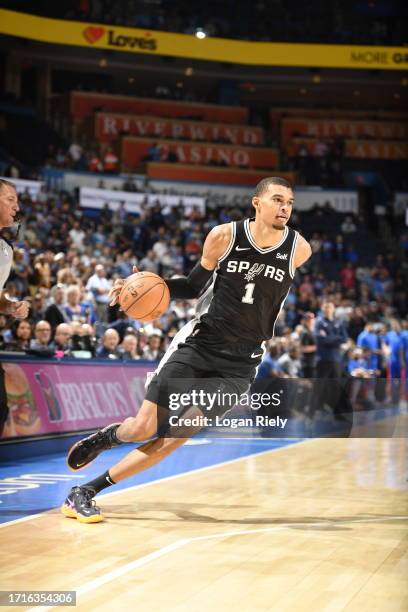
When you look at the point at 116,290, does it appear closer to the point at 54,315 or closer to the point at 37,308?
the point at 54,315

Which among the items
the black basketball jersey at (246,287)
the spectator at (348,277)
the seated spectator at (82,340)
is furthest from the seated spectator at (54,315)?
the spectator at (348,277)

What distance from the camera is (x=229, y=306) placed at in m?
6.07

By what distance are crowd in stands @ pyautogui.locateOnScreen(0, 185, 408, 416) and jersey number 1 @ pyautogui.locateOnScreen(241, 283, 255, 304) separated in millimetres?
1744

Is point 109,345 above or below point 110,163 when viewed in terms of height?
below

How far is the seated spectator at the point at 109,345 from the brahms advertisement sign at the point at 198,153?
792 inches

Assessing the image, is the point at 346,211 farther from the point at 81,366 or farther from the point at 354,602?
the point at 354,602

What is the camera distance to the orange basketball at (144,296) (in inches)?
237

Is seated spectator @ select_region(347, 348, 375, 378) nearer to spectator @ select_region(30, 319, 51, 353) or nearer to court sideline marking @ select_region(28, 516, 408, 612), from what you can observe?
spectator @ select_region(30, 319, 51, 353)

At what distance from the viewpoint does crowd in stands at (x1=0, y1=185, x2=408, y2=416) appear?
12484 millimetres

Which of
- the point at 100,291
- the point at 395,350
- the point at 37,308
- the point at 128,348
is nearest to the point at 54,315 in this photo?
the point at 37,308

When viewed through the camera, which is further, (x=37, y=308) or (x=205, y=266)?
(x=37, y=308)

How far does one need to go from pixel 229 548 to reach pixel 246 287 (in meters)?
1.78

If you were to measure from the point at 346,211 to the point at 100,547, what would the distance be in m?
27.4

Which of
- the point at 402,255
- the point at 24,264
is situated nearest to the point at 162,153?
the point at 402,255
